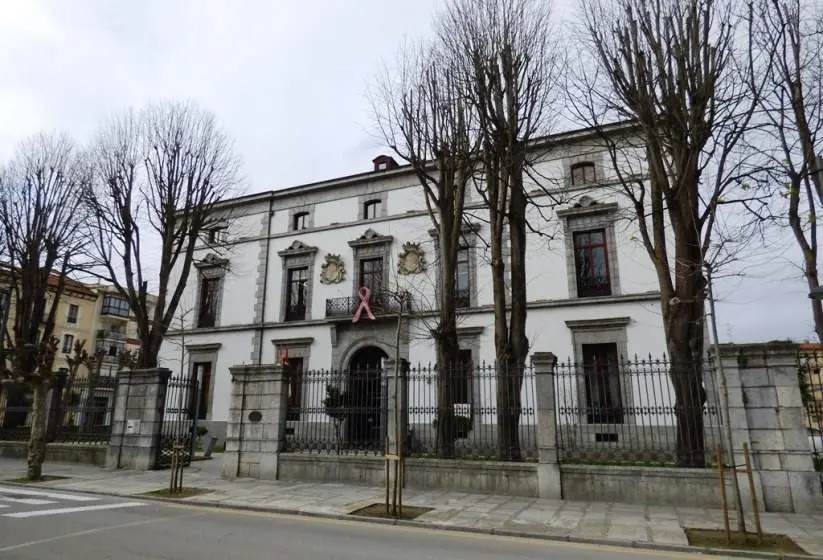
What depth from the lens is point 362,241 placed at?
930 inches

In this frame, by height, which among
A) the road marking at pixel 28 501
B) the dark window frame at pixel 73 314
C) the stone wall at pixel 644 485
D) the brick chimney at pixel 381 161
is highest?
the brick chimney at pixel 381 161

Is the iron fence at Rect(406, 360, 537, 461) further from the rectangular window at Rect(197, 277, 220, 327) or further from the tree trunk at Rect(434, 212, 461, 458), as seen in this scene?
the rectangular window at Rect(197, 277, 220, 327)

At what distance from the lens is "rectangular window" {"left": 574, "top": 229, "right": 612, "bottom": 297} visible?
19.4 metres

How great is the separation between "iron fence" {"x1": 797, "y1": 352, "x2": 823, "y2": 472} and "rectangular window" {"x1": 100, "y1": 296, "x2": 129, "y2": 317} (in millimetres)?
53470

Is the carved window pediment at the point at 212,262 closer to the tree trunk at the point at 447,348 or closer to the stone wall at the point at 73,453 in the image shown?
the stone wall at the point at 73,453

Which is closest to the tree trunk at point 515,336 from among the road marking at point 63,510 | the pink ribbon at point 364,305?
the road marking at point 63,510

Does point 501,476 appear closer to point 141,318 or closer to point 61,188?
point 141,318

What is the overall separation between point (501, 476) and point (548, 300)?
10.3m

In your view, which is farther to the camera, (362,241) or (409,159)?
(362,241)

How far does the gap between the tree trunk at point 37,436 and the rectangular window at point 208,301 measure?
13577mm

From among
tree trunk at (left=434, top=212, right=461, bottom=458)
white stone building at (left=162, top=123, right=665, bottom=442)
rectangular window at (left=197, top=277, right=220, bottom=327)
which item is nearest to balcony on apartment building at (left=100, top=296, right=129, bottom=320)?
rectangular window at (left=197, top=277, right=220, bottom=327)

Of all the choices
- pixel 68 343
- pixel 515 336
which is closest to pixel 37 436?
pixel 515 336

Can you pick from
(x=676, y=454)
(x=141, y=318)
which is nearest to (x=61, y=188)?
(x=141, y=318)

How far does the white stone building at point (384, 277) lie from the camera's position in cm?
1892
